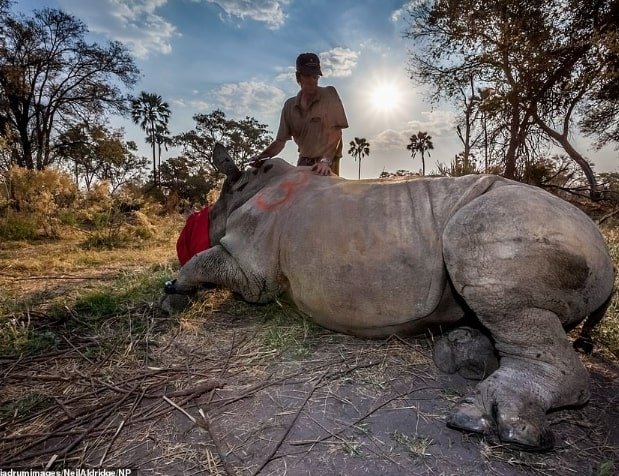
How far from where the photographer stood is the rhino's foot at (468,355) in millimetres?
2344

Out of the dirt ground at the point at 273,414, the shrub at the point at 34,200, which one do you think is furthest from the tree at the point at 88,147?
the dirt ground at the point at 273,414

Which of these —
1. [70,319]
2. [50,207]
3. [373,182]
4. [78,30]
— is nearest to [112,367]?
[70,319]

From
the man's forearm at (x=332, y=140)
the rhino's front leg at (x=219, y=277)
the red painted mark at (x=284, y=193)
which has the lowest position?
the rhino's front leg at (x=219, y=277)

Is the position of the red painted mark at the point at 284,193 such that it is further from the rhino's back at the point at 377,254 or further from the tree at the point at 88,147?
the tree at the point at 88,147

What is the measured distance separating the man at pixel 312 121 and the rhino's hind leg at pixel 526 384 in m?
3.21

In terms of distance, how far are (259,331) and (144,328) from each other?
0.95 metres

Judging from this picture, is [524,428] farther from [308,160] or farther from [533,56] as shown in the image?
[533,56]

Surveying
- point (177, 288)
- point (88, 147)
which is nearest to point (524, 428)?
point (177, 288)

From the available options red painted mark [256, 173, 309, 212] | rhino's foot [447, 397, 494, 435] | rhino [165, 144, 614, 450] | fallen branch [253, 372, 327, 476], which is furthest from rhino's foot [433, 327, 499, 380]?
red painted mark [256, 173, 309, 212]

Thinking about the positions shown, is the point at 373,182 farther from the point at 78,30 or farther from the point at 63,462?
the point at 78,30

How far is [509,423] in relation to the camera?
1.78m

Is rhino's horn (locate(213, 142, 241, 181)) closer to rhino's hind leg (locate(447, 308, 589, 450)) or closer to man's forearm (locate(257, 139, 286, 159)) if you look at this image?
man's forearm (locate(257, 139, 286, 159))

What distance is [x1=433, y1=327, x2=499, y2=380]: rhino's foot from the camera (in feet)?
7.69

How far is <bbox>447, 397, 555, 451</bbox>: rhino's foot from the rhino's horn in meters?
2.90
